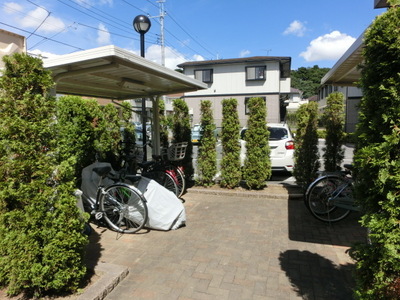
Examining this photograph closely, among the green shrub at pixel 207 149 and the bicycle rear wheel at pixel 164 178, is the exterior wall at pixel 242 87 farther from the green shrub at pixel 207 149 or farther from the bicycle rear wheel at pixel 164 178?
the bicycle rear wheel at pixel 164 178

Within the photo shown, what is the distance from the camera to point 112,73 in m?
4.57

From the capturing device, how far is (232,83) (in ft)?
83.1

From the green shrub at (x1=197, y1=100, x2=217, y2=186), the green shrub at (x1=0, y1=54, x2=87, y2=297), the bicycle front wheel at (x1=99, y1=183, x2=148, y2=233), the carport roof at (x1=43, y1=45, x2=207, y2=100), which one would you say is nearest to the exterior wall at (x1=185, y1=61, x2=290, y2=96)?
the green shrub at (x1=197, y1=100, x2=217, y2=186)

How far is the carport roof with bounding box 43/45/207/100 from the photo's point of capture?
3119mm

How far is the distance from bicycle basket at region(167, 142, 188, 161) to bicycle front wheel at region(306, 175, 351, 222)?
112 inches

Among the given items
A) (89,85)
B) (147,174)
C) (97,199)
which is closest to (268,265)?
(97,199)

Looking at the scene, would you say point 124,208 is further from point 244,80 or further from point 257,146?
point 244,80

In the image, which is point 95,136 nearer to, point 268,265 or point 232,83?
point 268,265

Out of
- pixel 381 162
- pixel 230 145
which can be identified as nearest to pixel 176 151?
pixel 230 145

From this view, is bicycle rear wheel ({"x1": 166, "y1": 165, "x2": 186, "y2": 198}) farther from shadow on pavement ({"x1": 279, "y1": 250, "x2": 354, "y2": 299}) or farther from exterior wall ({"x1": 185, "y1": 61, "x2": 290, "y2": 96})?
exterior wall ({"x1": 185, "y1": 61, "x2": 290, "y2": 96})

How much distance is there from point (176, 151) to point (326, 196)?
3.22 metres

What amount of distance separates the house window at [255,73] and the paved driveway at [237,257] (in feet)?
69.4

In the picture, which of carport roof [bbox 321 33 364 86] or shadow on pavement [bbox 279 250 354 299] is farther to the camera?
carport roof [bbox 321 33 364 86]

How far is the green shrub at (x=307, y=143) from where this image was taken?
5.73 meters
